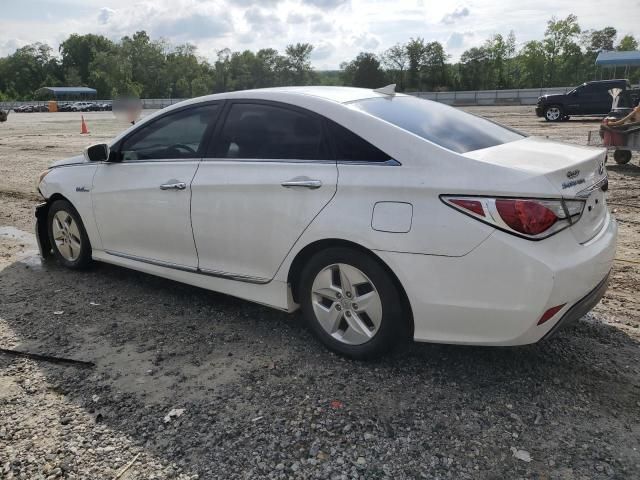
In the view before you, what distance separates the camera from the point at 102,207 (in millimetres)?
4691

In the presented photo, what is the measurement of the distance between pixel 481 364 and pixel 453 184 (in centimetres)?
124

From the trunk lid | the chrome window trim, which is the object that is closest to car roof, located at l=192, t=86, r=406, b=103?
the chrome window trim

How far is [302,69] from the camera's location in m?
97.2

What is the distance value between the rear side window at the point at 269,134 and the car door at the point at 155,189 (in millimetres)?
231

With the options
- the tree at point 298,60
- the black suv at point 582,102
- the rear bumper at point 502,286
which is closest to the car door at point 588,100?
the black suv at point 582,102

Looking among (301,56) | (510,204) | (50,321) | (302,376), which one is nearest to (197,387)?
(302,376)

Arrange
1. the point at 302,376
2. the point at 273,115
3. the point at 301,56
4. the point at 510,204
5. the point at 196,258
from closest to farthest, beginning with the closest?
the point at 510,204 → the point at 302,376 → the point at 273,115 → the point at 196,258 → the point at 301,56

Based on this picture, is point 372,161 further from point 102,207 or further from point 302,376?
point 102,207

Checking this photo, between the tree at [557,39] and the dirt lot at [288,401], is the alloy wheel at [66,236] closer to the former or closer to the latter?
the dirt lot at [288,401]

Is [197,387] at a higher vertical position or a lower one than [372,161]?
lower

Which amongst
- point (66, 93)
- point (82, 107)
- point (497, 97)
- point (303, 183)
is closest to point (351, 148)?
point (303, 183)

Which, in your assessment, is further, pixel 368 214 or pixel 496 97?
pixel 496 97

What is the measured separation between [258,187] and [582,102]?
23.5 metres

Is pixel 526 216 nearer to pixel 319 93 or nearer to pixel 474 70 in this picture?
pixel 319 93
